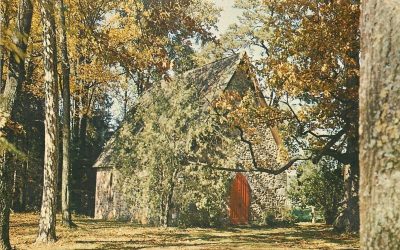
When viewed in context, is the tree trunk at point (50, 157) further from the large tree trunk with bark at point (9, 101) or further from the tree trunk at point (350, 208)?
the tree trunk at point (350, 208)

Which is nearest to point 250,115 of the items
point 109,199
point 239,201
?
point 239,201

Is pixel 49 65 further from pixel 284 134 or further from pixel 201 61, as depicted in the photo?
pixel 201 61

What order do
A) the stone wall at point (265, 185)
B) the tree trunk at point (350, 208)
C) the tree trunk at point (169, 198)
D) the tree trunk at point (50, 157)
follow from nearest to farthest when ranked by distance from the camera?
the tree trunk at point (50, 157)
the tree trunk at point (350, 208)
the tree trunk at point (169, 198)
the stone wall at point (265, 185)

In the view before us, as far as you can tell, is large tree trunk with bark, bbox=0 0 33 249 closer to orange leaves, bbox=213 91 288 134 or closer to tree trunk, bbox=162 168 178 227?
orange leaves, bbox=213 91 288 134

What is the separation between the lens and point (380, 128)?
252 centimetres

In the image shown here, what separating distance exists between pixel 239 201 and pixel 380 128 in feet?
73.9

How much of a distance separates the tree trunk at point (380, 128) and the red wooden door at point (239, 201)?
21.7 metres

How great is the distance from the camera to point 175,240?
49.4 ft

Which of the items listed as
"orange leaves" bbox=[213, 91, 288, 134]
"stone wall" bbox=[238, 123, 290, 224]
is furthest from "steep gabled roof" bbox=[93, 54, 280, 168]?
"orange leaves" bbox=[213, 91, 288, 134]

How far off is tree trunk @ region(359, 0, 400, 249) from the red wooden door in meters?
21.7

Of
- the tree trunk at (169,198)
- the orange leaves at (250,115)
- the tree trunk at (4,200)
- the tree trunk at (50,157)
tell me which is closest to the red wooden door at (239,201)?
the tree trunk at (169,198)

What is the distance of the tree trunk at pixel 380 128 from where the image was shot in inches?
95.6

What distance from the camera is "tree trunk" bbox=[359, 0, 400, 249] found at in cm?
243

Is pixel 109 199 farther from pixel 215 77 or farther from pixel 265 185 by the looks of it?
pixel 215 77
